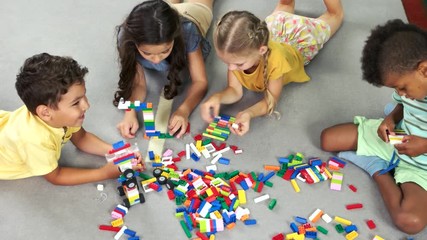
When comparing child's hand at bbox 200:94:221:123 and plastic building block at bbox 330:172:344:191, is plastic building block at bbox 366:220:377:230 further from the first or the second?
child's hand at bbox 200:94:221:123

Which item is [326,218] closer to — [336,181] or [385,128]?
[336,181]

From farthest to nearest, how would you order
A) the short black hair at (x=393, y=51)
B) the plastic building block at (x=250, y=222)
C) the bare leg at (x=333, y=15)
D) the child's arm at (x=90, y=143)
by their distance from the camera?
the bare leg at (x=333, y=15) → the child's arm at (x=90, y=143) → the plastic building block at (x=250, y=222) → the short black hair at (x=393, y=51)

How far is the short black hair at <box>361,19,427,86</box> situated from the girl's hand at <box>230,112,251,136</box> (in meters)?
0.47

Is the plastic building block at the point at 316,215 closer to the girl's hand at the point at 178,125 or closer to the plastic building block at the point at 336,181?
the plastic building block at the point at 336,181

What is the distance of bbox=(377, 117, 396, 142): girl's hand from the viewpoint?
1.44m

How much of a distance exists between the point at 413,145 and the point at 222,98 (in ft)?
2.28

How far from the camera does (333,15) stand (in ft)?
6.65

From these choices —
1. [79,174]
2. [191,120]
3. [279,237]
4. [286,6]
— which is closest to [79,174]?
[79,174]

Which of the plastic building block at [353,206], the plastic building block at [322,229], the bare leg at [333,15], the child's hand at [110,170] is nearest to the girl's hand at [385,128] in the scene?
the plastic building block at [353,206]

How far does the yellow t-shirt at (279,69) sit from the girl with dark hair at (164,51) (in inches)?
7.7

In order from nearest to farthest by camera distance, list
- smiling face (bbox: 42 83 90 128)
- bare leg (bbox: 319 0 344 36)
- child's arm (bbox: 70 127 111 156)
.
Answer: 1. smiling face (bbox: 42 83 90 128)
2. child's arm (bbox: 70 127 111 156)
3. bare leg (bbox: 319 0 344 36)

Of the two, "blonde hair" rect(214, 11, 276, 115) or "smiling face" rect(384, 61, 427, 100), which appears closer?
"smiling face" rect(384, 61, 427, 100)

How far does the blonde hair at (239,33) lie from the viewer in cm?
140

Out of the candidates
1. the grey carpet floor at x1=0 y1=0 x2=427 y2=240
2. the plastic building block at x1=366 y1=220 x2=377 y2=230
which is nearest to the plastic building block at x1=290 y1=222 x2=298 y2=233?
the grey carpet floor at x1=0 y1=0 x2=427 y2=240
